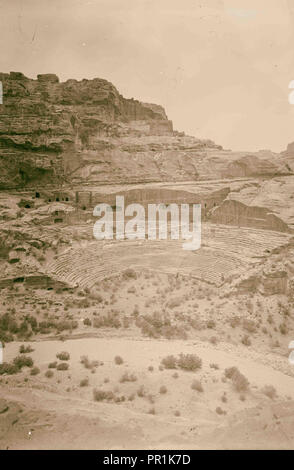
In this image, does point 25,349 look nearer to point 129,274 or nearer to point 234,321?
point 129,274

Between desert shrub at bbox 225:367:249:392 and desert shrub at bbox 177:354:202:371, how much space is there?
0.89 m

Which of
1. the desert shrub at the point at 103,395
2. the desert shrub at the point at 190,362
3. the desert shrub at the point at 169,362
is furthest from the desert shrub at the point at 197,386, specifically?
the desert shrub at the point at 103,395

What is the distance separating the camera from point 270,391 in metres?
Answer: 8.72

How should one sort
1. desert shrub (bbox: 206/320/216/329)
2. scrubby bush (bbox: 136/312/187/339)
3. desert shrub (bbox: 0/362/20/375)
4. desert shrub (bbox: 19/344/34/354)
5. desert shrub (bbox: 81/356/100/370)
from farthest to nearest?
1. desert shrub (bbox: 206/320/216/329)
2. scrubby bush (bbox: 136/312/187/339)
3. desert shrub (bbox: 19/344/34/354)
4. desert shrub (bbox: 81/356/100/370)
5. desert shrub (bbox: 0/362/20/375)

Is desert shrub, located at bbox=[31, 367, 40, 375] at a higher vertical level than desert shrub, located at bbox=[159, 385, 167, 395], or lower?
lower

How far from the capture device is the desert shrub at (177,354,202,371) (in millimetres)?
9969

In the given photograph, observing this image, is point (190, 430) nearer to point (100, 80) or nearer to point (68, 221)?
point (68, 221)

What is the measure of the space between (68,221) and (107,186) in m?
5.68

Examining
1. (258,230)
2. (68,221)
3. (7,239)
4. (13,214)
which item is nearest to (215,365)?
(258,230)

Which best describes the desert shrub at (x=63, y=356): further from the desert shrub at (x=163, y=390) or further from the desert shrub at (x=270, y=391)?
the desert shrub at (x=270, y=391)

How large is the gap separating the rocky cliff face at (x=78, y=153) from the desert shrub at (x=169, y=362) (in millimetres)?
19832

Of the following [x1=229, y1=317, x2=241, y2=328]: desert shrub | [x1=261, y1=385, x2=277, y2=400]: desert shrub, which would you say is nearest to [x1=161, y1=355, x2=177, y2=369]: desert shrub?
[x1=261, y1=385, x2=277, y2=400]: desert shrub

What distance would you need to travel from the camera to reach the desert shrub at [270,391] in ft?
28.3

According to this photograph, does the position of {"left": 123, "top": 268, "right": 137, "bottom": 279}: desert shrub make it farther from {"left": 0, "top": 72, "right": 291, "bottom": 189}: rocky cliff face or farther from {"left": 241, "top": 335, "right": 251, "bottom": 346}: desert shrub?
{"left": 0, "top": 72, "right": 291, "bottom": 189}: rocky cliff face
